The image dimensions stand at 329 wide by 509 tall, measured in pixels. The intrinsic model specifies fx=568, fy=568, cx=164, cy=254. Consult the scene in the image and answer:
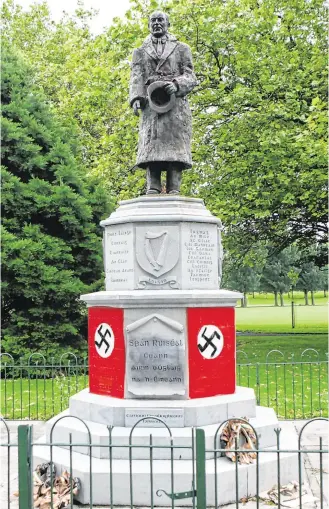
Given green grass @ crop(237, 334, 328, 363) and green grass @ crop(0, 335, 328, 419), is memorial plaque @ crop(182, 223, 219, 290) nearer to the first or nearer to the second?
green grass @ crop(0, 335, 328, 419)

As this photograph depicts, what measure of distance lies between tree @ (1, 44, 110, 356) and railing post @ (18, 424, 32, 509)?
8680mm

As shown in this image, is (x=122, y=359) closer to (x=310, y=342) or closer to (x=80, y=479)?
(x=80, y=479)

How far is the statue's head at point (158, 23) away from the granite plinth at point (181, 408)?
4.53m

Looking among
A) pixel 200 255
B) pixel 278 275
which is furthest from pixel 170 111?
pixel 278 275

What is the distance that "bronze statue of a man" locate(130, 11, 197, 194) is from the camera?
7090 mm

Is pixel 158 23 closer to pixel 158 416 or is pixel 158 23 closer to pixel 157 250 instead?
pixel 157 250

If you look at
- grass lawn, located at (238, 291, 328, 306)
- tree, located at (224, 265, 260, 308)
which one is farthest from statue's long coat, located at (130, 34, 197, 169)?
grass lawn, located at (238, 291, 328, 306)

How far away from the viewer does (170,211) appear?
6832 millimetres

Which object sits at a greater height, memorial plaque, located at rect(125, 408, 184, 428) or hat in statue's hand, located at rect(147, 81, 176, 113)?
hat in statue's hand, located at rect(147, 81, 176, 113)

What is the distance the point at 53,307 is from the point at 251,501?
Result: 896cm

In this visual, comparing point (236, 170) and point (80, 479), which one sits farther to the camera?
point (236, 170)

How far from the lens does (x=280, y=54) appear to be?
1450cm

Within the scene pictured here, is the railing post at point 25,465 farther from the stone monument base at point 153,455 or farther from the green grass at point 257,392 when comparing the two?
the green grass at point 257,392

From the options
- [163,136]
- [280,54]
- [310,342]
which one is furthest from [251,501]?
[310,342]
